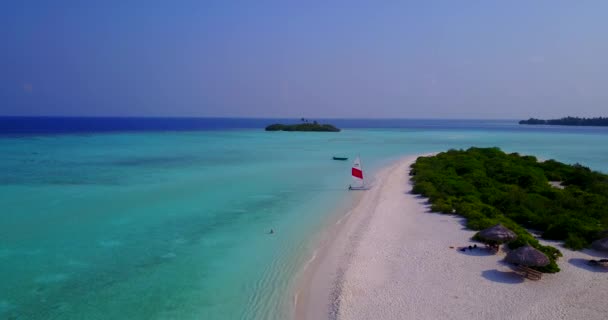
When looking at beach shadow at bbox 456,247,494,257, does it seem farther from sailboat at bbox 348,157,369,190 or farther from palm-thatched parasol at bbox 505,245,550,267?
sailboat at bbox 348,157,369,190

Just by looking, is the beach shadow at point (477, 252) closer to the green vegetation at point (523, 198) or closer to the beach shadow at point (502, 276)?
the green vegetation at point (523, 198)

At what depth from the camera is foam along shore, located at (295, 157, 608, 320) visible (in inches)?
372

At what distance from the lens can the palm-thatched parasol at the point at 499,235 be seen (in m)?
12.9

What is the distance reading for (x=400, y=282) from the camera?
11031 millimetres

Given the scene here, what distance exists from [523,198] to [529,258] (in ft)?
29.9

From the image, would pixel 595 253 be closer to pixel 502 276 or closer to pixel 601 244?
pixel 601 244

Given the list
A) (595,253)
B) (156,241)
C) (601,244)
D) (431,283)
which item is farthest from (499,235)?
(156,241)

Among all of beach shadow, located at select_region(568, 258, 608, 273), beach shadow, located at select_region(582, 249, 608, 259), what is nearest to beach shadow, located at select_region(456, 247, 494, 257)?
beach shadow, located at select_region(568, 258, 608, 273)

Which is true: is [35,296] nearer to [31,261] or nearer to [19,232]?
[31,261]

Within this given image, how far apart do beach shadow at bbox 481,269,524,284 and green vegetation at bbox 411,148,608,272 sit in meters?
0.76

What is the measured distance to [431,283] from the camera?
35.8 feet

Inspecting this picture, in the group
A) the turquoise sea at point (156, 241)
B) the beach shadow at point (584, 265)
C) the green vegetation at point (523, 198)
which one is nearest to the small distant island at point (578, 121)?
the green vegetation at point (523, 198)

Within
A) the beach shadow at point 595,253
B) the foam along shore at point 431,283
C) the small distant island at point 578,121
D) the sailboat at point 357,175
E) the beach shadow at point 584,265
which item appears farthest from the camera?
the small distant island at point 578,121

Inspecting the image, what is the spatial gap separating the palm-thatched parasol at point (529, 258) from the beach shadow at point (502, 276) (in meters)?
0.37
